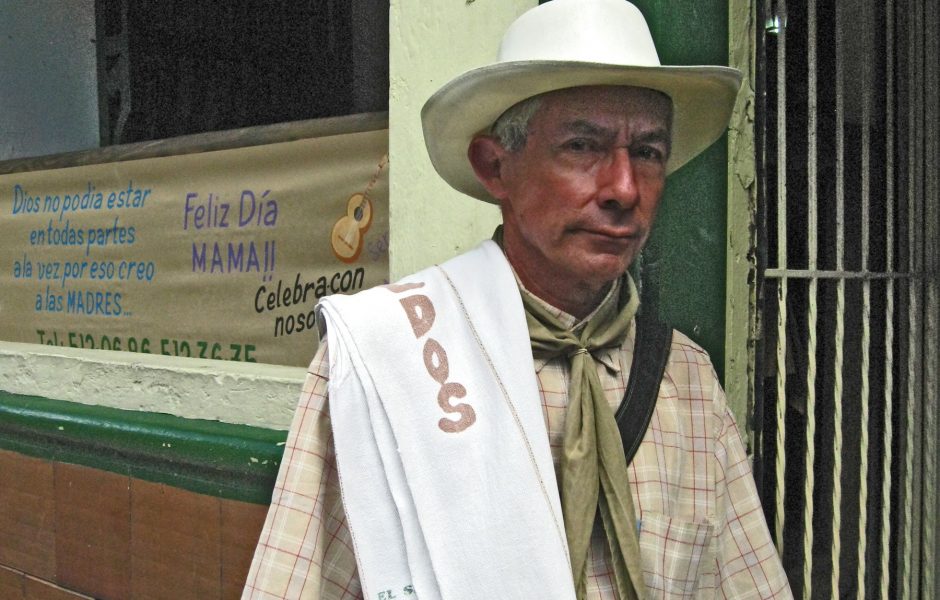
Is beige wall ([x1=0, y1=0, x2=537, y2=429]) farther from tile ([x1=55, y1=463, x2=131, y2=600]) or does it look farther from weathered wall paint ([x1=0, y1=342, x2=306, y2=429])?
tile ([x1=55, y1=463, x2=131, y2=600])

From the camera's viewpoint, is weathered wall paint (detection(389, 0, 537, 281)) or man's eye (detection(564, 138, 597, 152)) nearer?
man's eye (detection(564, 138, 597, 152))

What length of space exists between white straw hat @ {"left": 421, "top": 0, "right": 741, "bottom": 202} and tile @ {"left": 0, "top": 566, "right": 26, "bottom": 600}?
8.52 feet

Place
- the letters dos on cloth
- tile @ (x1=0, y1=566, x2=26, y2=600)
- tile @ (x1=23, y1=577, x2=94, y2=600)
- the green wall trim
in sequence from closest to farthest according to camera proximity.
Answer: the letters dos on cloth → the green wall trim → tile @ (x1=23, y1=577, x2=94, y2=600) → tile @ (x1=0, y1=566, x2=26, y2=600)

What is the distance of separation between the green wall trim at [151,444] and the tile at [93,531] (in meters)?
0.06

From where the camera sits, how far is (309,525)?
1500mm

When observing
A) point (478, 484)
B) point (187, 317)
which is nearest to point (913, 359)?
point (478, 484)

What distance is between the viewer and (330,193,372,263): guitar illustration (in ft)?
9.32

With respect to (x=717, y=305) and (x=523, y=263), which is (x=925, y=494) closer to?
(x=717, y=305)

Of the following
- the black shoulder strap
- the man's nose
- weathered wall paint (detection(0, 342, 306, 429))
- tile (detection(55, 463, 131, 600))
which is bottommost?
tile (detection(55, 463, 131, 600))

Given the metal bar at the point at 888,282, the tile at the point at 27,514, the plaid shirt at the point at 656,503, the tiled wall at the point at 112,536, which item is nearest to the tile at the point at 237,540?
the tiled wall at the point at 112,536

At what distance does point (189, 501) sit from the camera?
8.91ft

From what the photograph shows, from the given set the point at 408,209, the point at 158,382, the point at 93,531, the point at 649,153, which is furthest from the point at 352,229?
the point at 649,153

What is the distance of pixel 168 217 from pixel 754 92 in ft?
7.27

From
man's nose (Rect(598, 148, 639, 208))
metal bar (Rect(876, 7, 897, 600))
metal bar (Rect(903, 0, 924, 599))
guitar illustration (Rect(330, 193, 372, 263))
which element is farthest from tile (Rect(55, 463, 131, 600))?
metal bar (Rect(903, 0, 924, 599))
